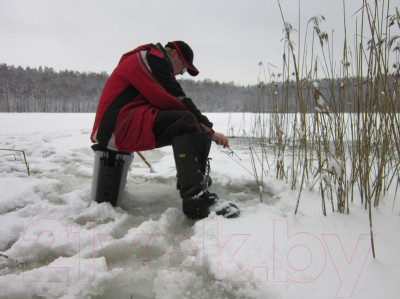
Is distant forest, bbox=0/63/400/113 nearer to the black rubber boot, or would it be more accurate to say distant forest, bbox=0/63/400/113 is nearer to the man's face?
the man's face

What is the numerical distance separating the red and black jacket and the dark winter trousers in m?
0.03

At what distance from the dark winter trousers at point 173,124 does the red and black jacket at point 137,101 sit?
34 millimetres

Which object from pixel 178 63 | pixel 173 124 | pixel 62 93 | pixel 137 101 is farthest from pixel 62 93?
pixel 173 124

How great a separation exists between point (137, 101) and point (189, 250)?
2.39 feet

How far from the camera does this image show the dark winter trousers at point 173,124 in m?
1.11

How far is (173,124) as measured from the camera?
1122 millimetres

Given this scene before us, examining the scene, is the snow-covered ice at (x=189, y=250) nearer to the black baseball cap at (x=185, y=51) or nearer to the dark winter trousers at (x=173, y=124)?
the dark winter trousers at (x=173, y=124)

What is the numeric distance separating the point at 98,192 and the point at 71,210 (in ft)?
0.47

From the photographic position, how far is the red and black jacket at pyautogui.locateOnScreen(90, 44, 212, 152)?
1123 millimetres

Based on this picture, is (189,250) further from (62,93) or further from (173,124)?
(62,93)

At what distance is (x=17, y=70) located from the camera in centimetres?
3891

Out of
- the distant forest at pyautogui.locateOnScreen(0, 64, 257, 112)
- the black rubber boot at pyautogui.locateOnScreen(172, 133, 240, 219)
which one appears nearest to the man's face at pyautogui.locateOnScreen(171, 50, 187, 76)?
the black rubber boot at pyautogui.locateOnScreen(172, 133, 240, 219)

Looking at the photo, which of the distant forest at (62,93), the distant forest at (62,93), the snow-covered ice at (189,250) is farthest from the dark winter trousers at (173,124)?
the distant forest at (62,93)

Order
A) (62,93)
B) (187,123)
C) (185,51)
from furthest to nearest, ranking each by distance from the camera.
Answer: (62,93) < (185,51) < (187,123)
